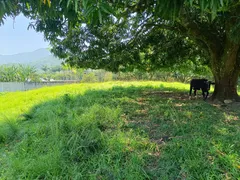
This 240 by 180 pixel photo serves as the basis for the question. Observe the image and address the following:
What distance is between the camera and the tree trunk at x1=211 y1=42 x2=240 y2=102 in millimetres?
4359

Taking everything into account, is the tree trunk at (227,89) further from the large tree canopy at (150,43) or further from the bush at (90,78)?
the bush at (90,78)

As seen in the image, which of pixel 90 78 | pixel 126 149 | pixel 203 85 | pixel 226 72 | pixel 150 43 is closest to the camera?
pixel 126 149

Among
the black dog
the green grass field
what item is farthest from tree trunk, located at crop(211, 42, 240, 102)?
the green grass field

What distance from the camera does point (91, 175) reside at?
1680mm

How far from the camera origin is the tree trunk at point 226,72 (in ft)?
14.3

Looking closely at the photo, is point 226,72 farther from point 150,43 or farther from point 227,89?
point 150,43

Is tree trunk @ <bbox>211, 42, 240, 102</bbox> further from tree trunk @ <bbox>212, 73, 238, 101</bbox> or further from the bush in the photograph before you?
the bush

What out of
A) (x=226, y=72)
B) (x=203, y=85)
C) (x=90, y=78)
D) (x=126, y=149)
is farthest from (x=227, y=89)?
(x=90, y=78)

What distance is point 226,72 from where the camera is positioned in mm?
4469

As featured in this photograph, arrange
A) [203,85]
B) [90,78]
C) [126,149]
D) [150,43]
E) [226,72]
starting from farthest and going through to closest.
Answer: [90,78], [150,43], [203,85], [226,72], [126,149]

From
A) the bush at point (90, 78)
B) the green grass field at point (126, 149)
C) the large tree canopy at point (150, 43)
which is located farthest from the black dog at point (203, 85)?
the bush at point (90, 78)

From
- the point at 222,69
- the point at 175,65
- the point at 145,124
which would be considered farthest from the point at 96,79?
the point at 145,124

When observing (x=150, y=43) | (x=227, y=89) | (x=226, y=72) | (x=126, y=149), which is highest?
(x=150, y=43)

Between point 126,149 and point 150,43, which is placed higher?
point 150,43
